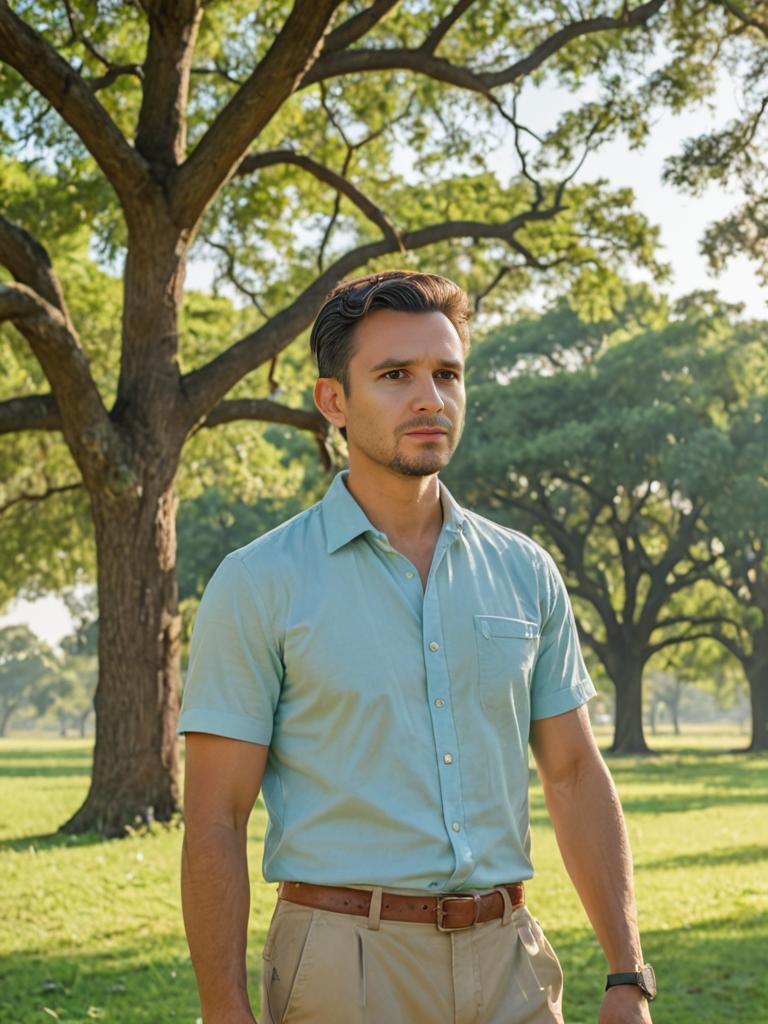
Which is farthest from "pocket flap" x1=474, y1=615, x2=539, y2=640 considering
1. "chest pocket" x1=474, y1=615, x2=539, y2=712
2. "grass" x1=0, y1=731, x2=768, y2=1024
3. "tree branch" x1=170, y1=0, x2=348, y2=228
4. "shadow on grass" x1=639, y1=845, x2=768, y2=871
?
"shadow on grass" x1=639, y1=845, x2=768, y2=871

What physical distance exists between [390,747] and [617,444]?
3432cm

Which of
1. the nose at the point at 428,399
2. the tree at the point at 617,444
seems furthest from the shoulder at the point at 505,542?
the tree at the point at 617,444

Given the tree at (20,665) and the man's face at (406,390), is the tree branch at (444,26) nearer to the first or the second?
the man's face at (406,390)

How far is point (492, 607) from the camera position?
2.85 m

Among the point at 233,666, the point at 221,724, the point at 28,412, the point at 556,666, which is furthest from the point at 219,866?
the point at 28,412

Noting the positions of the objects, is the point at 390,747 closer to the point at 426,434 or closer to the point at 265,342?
the point at 426,434

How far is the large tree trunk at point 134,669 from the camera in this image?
46.4 ft

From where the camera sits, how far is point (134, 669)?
1422 centimetres

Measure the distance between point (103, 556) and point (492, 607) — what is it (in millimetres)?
12103

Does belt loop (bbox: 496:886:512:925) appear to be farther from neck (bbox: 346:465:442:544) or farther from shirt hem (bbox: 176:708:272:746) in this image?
neck (bbox: 346:465:442:544)

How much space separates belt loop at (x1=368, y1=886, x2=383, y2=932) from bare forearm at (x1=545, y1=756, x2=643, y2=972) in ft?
1.61

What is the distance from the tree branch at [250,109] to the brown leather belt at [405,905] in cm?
957

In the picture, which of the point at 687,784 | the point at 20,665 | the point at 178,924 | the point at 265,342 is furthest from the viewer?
the point at 20,665

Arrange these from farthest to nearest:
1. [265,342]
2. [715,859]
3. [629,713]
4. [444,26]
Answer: [629,713] < [444,26] < [265,342] < [715,859]
